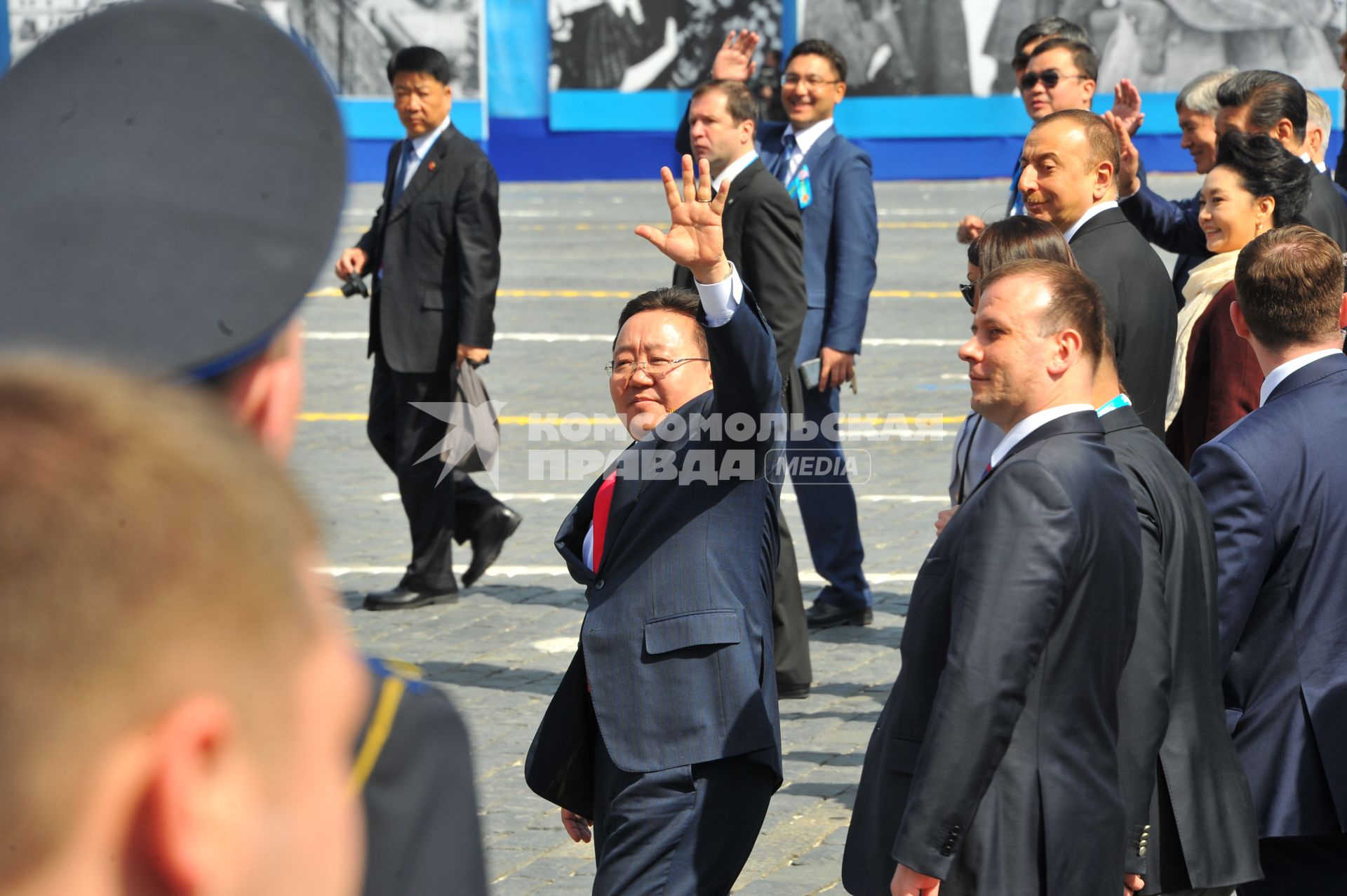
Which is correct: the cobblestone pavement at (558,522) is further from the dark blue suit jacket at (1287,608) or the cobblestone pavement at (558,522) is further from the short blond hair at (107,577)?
the dark blue suit jacket at (1287,608)

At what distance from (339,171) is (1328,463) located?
3.28 metres

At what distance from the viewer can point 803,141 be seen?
26.0 feet

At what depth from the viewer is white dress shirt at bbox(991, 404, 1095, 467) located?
332 centimetres

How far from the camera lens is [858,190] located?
7.62 meters

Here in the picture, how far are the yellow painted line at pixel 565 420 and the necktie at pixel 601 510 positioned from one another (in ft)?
24.9

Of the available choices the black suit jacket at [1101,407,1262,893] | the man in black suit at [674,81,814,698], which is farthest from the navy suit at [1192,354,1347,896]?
the man in black suit at [674,81,814,698]

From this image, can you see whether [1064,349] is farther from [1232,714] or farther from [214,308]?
[214,308]

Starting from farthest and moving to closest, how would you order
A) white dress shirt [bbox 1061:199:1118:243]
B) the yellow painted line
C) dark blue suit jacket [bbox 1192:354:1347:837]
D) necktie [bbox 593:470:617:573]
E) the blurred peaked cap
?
the yellow painted line
white dress shirt [bbox 1061:199:1118:243]
necktie [bbox 593:470:617:573]
dark blue suit jacket [bbox 1192:354:1347:837]
the blurred peaked cap

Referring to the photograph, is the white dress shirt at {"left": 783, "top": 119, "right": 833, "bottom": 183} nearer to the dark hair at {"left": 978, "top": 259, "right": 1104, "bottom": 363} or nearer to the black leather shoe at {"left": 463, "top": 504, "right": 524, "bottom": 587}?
the black leather shoe at {"left": 463, "top": 504, "right": 524, "bottom": 587}

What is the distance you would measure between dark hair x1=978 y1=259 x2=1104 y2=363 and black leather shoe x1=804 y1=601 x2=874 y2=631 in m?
4.13

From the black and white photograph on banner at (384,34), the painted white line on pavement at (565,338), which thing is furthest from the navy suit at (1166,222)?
the black and white photograph on banner at (384,34)

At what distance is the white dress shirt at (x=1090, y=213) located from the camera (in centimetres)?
553

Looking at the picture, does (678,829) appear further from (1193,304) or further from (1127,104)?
(1127,104)

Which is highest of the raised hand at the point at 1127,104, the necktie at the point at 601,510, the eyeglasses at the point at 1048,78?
the eyeglasses at the point at 1048,78
